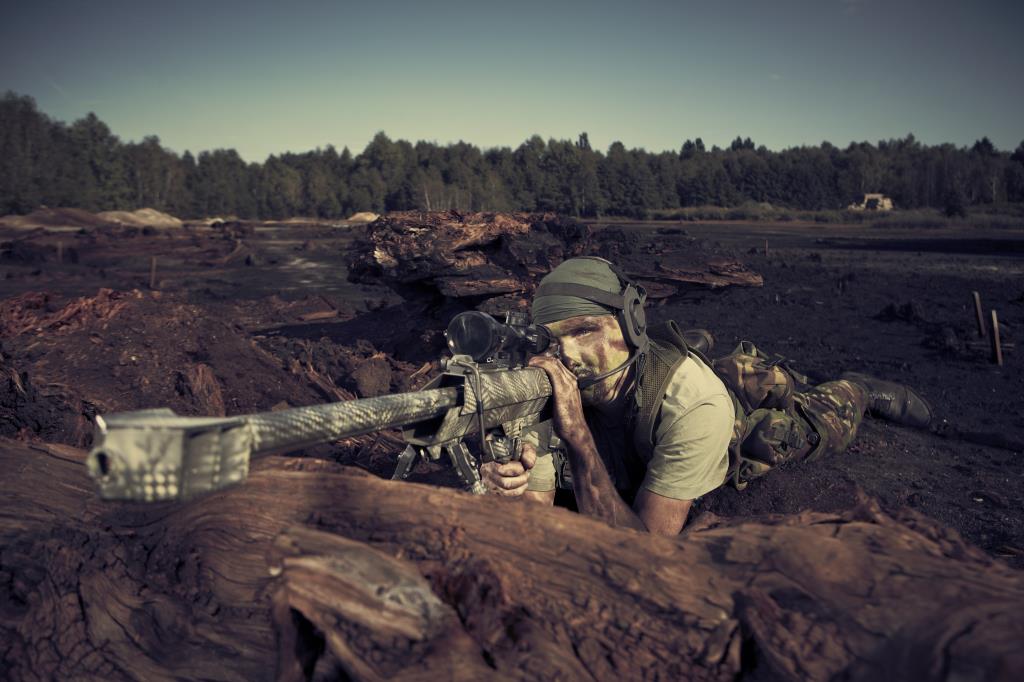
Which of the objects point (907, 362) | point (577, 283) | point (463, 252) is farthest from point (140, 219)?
point (577, 283)

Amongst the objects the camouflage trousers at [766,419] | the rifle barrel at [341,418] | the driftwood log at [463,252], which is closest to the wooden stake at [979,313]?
the driftwood log at [463,252]

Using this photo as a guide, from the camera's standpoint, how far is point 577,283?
3.13 metres

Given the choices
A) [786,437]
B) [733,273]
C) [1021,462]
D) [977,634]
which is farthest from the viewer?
[733,273]

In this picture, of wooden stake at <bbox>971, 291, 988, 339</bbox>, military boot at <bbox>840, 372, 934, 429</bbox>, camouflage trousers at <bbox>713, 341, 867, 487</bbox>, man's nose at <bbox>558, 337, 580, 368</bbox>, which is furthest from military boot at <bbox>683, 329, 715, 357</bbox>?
wooden stake at <bbox>971, 291, 988, 339</bbox>

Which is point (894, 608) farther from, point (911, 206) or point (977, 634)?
point (911, 206)

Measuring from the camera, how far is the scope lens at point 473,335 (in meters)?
2.46

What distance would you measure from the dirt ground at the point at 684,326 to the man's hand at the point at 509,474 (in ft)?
6.70

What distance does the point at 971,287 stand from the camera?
55.9 ft

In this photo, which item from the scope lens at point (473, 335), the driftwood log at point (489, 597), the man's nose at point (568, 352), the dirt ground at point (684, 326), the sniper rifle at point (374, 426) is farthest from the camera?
the dirt ground at point (684, 326)

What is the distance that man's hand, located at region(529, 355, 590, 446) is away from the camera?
2.79 meters

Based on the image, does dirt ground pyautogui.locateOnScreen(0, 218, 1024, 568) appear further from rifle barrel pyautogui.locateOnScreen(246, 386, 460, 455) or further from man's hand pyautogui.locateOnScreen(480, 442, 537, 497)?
rifle barrel pyautogui.locateOnScreen(246, 386, 460, 455)

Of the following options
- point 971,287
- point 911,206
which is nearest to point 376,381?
point 971,287

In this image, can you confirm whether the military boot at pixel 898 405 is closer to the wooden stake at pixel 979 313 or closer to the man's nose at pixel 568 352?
the man's nose at pixel 568 352

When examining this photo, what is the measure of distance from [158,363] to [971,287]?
19.4 m
